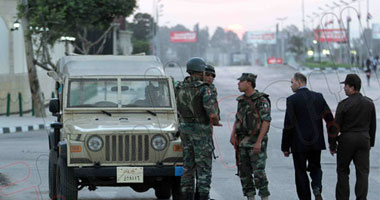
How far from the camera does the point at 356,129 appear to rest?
9.16 m

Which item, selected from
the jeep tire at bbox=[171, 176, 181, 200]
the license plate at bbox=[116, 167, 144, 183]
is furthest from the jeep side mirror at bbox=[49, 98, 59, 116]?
the jeep tire at bbox=[171, 176, 181, 200]

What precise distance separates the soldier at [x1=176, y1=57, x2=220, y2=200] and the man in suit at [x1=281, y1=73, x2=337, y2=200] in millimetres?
973

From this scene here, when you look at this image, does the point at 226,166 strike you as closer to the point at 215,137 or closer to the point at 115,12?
the point at 215,137

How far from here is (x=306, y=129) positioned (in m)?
9.52

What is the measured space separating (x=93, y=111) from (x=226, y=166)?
15.7 ft

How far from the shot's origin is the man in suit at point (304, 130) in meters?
9.49

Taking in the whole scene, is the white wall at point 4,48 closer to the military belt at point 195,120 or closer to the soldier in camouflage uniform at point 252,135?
the military belt at point 195,120

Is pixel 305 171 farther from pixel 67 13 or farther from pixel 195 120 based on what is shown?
pixel 67 13

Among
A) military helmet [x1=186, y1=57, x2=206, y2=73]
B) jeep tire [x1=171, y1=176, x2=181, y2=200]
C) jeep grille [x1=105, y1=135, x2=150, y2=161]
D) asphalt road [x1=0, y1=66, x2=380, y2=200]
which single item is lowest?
asphalt road [x1=0, y1=66, x2=380, y2=200]

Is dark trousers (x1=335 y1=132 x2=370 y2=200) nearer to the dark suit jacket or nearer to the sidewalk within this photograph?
the dark suit jacket

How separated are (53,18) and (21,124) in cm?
587

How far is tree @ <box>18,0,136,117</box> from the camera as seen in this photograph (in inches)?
1117

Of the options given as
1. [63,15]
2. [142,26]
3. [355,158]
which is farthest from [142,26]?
[355,158]

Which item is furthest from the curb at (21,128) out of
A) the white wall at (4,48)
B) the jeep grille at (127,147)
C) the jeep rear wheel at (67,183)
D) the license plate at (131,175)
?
the license plate at (131,175)
